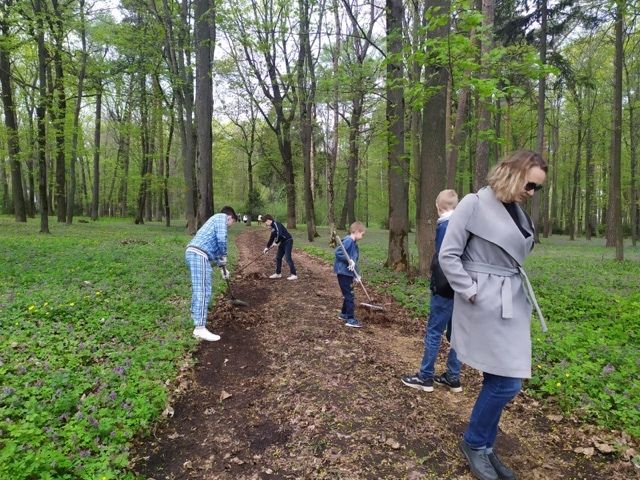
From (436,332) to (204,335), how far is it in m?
3.27

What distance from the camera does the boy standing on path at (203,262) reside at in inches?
225

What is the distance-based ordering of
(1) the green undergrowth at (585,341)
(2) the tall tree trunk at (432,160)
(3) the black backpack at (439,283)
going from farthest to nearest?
(2) the tall tree trunk at (432,160) < (1) the green undergrowth at (585,341) < (3) the black backpack at (439,283)

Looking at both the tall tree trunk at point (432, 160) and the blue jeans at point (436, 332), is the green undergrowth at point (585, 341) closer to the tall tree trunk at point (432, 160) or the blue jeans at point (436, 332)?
the blue jeans at point (436, 332)

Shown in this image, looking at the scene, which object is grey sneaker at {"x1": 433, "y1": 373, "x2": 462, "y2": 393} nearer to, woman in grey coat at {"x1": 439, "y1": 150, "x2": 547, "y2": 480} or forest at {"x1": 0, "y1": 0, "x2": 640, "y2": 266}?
woman in grey coat at {"x1": 439, "y1": 150, "x2": 547, "y2": 480}

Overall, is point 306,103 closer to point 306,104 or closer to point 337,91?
point 306,104

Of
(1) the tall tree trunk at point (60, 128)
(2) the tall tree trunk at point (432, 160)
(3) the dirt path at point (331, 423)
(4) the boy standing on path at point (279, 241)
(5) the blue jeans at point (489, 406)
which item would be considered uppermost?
(1) the tall tree trunk at point (60, 128)

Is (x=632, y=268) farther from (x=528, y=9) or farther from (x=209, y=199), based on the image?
(x=209, y=199)

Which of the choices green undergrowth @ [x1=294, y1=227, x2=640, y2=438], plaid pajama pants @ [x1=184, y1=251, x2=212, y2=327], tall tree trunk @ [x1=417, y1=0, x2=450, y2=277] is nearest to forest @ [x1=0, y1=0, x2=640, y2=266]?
tall tree trunk @ [x1=417, y1=0, x2=450, y2=277]

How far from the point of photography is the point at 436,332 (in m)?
4.05

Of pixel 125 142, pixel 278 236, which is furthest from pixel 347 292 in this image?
pixel 125 142

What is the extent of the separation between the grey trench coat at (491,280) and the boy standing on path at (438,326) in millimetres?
1045

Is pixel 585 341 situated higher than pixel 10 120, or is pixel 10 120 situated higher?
pixel 10 120

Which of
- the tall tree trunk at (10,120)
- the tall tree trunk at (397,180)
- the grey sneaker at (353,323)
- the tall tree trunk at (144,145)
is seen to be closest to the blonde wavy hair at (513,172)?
the grey sneaker at (353,323)

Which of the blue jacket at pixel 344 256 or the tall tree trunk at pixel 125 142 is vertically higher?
the tall tree trunk at pixel 125 142
